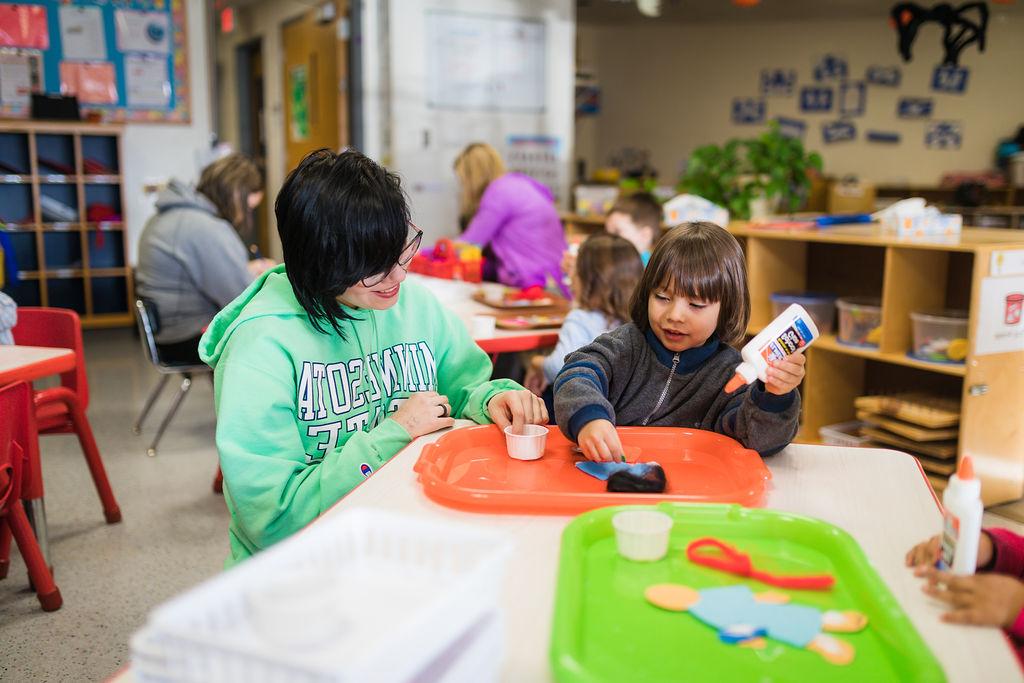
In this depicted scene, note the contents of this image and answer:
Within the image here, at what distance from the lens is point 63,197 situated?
255 inches

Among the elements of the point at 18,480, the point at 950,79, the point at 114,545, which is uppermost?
the point at 950,79

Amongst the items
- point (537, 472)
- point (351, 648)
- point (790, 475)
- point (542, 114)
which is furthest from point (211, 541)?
point (542, 114)

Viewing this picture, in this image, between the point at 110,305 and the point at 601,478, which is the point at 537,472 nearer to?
the point at 601,478

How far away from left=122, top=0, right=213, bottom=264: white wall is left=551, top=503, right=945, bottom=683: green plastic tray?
6.30 meters

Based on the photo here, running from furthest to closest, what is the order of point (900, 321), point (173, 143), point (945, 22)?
1. point (173, 143)
2. point (945, 22)
3. point (900, 321)

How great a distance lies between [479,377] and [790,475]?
0.68 meters

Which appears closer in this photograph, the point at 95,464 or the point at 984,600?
the point at 984,600

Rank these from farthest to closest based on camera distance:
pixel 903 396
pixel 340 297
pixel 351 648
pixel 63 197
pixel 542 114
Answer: pixel 63 197
pixel 542 114
pixel 903 396
pixel 340 297
pixel 351 648

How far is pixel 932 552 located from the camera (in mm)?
1040

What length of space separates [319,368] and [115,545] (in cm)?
176

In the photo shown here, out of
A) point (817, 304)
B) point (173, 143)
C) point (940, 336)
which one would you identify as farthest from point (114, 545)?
point (173, 143)

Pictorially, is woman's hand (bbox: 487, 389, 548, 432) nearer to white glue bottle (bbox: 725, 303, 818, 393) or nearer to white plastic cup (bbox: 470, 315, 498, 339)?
white glue bottle (bbox: 725, 303, 818, 393)

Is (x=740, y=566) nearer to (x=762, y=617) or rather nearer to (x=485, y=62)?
(x=762, y=617)

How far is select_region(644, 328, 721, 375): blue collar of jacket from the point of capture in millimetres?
1729
